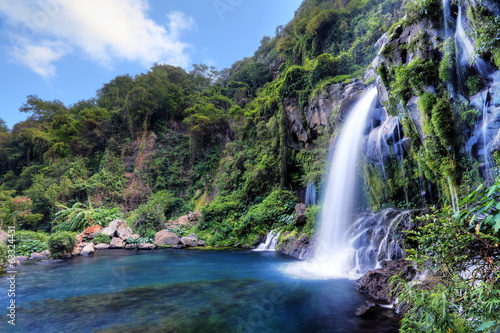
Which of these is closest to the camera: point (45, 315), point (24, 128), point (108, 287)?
point (45, 315)

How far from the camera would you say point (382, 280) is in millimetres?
6242

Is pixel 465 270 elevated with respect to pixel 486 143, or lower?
lower

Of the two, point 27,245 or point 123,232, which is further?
point 123,232

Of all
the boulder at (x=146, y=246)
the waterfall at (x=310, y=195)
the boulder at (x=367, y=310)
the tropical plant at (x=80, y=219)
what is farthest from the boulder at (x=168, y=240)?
the boulder at (x=367, y=310)

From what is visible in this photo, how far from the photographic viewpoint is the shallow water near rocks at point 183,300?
476 cm

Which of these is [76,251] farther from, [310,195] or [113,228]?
[310,195]

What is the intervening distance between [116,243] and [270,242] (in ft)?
32.1

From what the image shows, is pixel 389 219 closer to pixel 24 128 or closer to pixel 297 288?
pixel 297 288

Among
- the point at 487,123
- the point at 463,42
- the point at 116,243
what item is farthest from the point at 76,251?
the point at 463,42

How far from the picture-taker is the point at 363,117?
12.2 m

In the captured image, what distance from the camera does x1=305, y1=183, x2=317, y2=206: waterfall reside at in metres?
14.5

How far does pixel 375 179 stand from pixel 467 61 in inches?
222

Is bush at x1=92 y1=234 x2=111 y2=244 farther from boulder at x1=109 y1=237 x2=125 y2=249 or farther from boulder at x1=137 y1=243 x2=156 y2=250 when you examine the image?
boulder at x1=137 y1=243 x2=156 y2=250

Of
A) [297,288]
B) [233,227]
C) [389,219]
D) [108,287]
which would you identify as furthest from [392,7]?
[108,287]
